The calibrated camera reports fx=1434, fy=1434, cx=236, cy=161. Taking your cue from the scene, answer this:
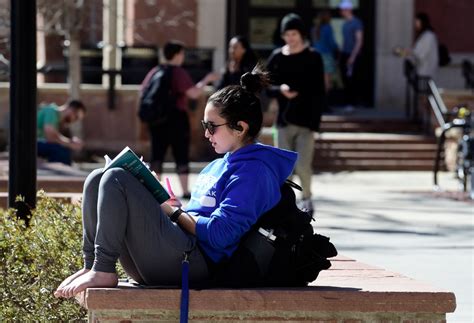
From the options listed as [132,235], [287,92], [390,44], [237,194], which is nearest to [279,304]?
[237,194]

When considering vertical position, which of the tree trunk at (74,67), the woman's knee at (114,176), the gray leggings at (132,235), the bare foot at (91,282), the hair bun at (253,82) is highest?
the hair bun at (253,82)

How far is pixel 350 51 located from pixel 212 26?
241cm

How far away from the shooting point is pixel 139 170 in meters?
5.78

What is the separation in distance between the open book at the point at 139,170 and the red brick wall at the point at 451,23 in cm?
2045

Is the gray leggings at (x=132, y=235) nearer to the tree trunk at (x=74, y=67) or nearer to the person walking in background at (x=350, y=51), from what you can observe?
the tree trunk at (x=74, y=67)

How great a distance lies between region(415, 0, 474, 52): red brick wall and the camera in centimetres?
2575

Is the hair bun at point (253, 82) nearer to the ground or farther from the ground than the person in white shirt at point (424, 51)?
farther from the ground

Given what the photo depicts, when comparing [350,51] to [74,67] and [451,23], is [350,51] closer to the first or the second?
[451,23]

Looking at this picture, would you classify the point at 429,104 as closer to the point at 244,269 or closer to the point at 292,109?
the point at 292,109

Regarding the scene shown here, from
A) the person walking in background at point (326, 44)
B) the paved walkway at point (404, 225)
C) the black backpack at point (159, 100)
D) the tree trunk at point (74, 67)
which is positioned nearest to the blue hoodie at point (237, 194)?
the paved walkway at point (404, 225)

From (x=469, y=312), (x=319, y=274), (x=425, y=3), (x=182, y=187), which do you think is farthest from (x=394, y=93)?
(x=319, y=274)

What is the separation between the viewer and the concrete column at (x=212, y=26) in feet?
80.3

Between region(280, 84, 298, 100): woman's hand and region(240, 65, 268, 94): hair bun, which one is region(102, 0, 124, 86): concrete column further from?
region(240, 65, 268, 94): hair bun

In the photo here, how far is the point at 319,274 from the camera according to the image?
21.1 ft
